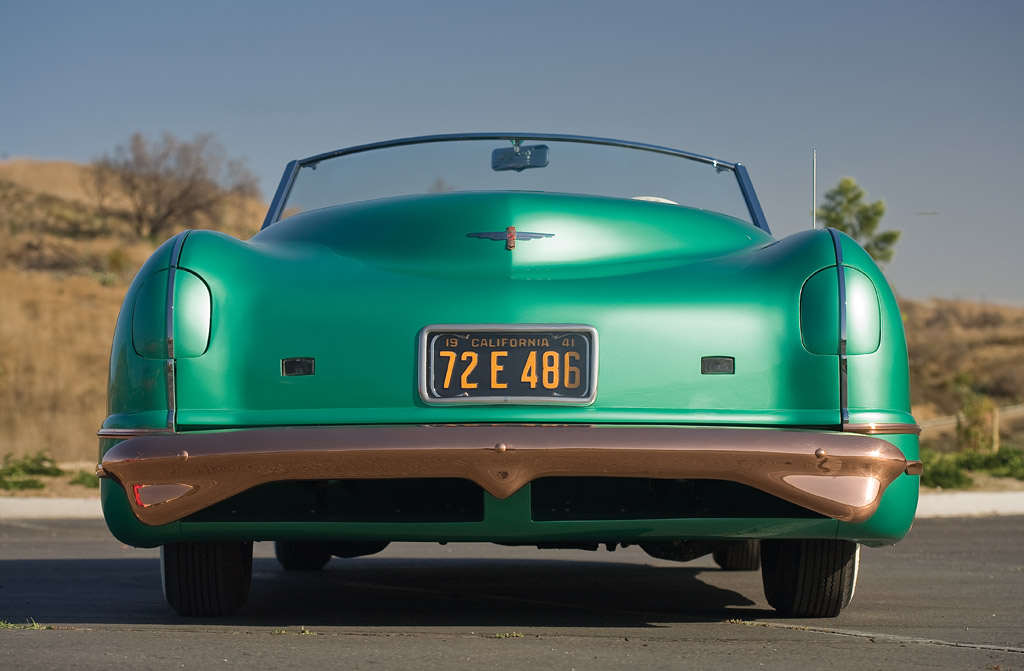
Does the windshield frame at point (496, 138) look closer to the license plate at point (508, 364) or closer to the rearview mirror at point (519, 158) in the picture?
the rearview mirror at point (519, 158)

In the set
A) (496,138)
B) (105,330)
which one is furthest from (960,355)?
(496,138)

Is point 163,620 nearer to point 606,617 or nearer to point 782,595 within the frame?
point 606,617

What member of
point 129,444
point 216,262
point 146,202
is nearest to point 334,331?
point 216,262

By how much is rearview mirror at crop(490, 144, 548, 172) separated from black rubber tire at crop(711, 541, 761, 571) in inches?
87.4

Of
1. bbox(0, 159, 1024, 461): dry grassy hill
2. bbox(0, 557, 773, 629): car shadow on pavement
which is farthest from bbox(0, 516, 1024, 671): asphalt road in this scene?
bbox(0, 159, 1024, 461): dry grassy hill

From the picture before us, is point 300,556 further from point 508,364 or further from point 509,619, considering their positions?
point 508,364

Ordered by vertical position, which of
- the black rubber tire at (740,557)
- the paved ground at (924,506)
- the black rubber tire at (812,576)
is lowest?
the paved ground at (924,506)

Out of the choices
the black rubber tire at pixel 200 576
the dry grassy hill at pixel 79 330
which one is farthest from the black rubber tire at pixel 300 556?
the dry grassy hill at pixel 79 330

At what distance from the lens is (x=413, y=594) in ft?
15.1

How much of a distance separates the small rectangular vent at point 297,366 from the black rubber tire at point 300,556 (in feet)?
7.51

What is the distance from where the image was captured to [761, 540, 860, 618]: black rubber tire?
3594 mm

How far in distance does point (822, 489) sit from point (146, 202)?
55.4 meters

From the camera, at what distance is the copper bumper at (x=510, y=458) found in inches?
119

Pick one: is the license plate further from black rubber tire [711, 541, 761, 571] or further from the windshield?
black rubber tire [711, 541, 761, 571]
